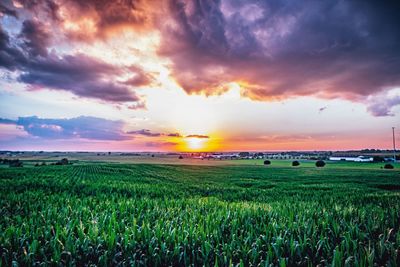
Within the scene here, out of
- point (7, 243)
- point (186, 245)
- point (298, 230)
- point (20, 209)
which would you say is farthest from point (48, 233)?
point (298, 230)

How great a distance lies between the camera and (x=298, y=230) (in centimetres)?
521

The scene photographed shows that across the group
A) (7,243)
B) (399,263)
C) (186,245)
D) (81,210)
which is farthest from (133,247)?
(399,263)

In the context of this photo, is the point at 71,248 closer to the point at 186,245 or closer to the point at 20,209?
the point at 186,245

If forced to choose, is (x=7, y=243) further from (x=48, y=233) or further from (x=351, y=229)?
(x=351, y=229)

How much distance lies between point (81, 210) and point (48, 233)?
2.68 meters

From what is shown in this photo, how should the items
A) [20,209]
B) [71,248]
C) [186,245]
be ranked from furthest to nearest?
[20,209], [186,245], [71,248]

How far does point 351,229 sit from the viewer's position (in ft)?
16.7

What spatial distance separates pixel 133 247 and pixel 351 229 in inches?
192

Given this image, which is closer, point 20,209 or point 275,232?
point 275,232

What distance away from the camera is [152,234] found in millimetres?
5074

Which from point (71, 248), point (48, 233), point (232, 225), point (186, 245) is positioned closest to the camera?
point (71, 248)

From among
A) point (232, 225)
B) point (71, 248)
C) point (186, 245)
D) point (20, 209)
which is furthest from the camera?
point (20, 209)

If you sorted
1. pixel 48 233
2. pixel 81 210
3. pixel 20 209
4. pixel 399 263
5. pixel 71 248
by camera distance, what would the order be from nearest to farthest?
pixel 399 263, pixel 71 248, pixel 48 233, pixel 81 210, pixel 20 209

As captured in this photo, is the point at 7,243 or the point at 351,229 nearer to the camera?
the point at 7,243
